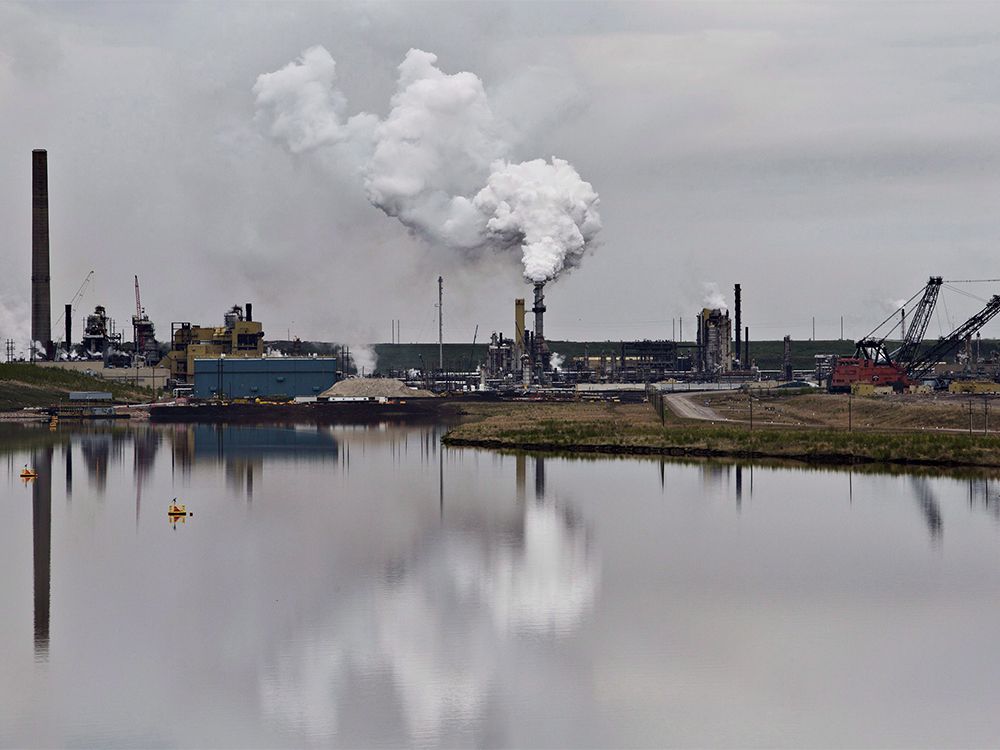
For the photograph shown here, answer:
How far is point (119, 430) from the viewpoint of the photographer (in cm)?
15350

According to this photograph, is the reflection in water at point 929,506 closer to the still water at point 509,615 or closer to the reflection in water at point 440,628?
the still water at point 509,615

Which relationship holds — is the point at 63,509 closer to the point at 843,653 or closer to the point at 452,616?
the point at 452,616

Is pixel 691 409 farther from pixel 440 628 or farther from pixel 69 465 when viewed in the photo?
pixel 440 628

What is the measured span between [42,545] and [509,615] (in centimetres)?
2836

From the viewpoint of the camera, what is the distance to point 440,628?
4741 centimetres

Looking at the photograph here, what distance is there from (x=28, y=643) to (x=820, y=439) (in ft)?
236

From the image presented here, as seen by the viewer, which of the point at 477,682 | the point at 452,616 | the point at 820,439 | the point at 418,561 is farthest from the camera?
the point at 820,439

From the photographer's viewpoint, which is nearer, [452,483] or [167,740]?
[167,740]

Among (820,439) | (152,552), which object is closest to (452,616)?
(152,552)

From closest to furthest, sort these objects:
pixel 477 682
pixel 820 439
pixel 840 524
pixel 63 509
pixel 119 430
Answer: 1. pixel 477 682
2. pixel 840 524
3. pixel 63 509
4. pixel 820 439
5. pixel 119 430

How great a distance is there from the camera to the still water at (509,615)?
122 feet

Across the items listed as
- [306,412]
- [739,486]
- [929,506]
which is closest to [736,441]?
[739,486]

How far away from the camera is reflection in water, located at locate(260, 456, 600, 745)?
38.5m

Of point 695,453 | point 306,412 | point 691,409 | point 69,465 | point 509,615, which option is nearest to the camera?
point 509,615
